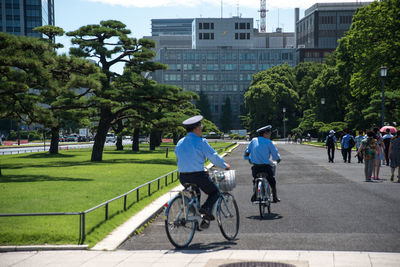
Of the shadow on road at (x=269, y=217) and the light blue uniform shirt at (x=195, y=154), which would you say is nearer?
the light blue uniform shirt at (x=195, y=154)

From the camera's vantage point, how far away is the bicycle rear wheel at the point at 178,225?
735cm

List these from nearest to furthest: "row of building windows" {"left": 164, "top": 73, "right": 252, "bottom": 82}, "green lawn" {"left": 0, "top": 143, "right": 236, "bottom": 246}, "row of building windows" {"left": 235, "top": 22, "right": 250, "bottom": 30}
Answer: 1. "green lawn" {"left": 0, "top": 143, "right": 236, "bottom": 246}
2. "row of building windows" {"left": 235, "top": 22, "right": 250, "bottom": 30}
3. "row of building windows" {"left": 164, "top": 73, "right": 252, "bottom": 82}

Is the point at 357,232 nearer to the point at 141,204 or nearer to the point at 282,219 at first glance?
the point at 282,219

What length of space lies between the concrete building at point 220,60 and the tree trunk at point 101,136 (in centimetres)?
11309

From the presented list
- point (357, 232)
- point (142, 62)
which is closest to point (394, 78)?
point (142, 62)

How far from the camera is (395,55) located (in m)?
40.6

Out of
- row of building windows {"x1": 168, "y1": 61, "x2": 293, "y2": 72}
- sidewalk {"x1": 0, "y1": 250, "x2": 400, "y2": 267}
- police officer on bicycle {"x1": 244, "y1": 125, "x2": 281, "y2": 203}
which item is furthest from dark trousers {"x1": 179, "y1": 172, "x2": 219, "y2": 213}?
row of building windows {"x1": 168, "y1": 61, "x2": 293, "y2": 72}

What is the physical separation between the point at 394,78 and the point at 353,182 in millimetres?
26472

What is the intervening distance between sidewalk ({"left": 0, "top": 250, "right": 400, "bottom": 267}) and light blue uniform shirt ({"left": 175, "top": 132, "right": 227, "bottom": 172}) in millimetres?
1211

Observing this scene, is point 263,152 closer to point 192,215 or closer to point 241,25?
point 192,215

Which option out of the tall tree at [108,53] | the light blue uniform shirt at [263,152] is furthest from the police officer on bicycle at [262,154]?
the tall tree at [108,53]

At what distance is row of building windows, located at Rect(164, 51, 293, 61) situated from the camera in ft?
481

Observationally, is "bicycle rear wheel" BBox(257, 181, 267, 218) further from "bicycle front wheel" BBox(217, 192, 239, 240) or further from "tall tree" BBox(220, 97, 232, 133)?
"tall tree" BBox(220, 97, 232, 133)

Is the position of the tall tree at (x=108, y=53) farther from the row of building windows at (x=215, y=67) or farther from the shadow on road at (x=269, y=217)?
the row of building windows at (x=215, y=67)
